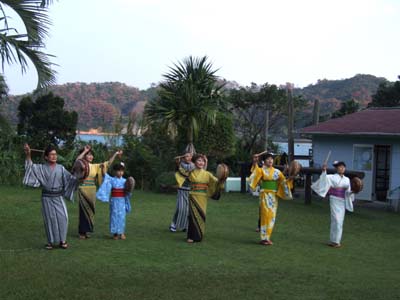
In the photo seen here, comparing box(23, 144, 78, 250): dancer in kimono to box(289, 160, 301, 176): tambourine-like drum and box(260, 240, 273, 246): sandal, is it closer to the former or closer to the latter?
box(260, 240, 273, 246): sandal

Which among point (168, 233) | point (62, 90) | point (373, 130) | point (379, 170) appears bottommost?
point (168, 233)

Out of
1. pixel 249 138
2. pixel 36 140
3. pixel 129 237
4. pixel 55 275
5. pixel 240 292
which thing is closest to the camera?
pixel 240 292

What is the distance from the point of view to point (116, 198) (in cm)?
978

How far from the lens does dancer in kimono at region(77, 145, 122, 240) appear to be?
9.69m

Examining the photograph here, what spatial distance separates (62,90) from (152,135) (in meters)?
24.9

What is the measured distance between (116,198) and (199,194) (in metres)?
1.44

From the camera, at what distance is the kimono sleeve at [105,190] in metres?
9.60

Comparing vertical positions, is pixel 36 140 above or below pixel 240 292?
above

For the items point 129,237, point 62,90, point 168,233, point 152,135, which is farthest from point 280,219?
point 62,90

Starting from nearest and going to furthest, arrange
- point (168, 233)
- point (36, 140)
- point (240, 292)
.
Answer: point (240, 292) < point (168, 233) < point (36, 140)

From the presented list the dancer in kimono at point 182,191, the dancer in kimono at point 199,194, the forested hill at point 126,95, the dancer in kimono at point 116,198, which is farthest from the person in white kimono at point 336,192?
the forested hill at point 126,95

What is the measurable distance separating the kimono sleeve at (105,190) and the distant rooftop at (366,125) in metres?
8.64

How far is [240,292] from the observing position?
250 inches

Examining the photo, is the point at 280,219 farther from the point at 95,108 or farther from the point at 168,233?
the point at 95,108
